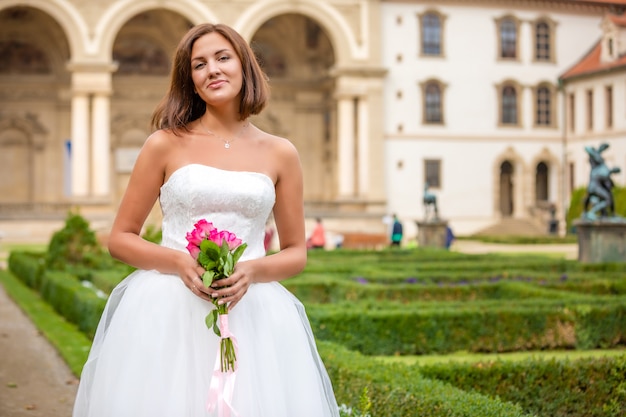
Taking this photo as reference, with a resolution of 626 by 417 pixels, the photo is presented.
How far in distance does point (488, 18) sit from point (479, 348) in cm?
3489

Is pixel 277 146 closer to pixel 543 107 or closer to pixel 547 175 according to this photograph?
pixel 543 107

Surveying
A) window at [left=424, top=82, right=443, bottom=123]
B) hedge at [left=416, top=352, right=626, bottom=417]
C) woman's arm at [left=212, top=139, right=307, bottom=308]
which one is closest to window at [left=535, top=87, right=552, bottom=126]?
window at [left=424, top=82, right=443, bottom=123]

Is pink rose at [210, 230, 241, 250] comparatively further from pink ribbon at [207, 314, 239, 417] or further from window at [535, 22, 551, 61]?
window at [535, 22, 551, 61]

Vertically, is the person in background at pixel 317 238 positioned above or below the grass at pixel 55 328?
above

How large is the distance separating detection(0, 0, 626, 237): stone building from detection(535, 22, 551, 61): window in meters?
0.06

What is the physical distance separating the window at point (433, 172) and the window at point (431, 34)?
4.70m

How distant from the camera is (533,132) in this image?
45594mm

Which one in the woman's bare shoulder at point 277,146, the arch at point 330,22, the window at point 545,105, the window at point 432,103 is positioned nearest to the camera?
the woman's bare shoulder at point 277,146

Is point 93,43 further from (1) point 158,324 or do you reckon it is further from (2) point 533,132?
(1) point 158,324

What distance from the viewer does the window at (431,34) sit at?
43594 mm

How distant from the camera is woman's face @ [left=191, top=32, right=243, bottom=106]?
4012 millimetres

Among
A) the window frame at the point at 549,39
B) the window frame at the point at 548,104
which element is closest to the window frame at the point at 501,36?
the window frame at the point at 549,39

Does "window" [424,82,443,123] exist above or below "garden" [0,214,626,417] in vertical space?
above

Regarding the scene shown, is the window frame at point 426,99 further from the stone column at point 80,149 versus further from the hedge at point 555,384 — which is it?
the hedge at point 555,384
